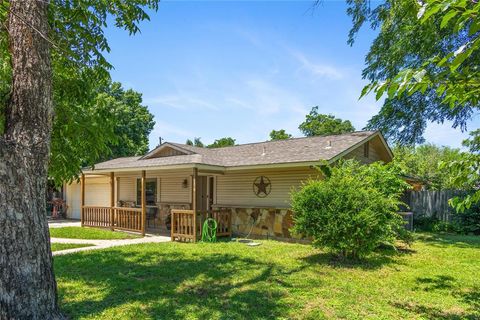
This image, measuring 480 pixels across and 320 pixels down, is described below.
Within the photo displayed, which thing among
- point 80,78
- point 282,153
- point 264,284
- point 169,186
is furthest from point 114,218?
point 264,284

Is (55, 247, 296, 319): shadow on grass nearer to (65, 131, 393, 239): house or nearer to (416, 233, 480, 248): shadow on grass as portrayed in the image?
(65, 131, 393, 239): house

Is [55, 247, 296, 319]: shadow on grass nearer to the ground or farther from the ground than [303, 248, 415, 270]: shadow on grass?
farther from the ground

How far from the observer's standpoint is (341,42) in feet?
44.7

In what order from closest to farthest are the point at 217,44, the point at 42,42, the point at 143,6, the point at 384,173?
the point at 42,42, the point at 143,6, the point at 384,173, the point at 217,44

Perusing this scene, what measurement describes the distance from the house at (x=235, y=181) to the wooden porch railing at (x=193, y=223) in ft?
0.16

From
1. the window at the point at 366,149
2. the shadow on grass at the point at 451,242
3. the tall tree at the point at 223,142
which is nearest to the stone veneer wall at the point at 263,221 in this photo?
the shadow on grass at the point at 451,242

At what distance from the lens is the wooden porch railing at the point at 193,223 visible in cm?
1090

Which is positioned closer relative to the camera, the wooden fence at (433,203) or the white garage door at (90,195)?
the wooden fence at (433,203)

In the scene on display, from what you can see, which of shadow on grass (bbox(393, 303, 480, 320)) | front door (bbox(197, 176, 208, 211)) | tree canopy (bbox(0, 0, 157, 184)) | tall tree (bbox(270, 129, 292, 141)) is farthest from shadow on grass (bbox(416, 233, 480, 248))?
tall tree (bbox(270, 129, 292, 141))

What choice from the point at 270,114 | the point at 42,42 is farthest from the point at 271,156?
the point at 270,114

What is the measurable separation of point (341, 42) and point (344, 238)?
9.06m

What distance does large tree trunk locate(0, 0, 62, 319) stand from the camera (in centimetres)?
338

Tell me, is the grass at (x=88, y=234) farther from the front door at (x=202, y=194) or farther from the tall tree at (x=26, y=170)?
the tall tree at (x=26, y=170)

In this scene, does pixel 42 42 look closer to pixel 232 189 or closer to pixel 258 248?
pixel 258 248
